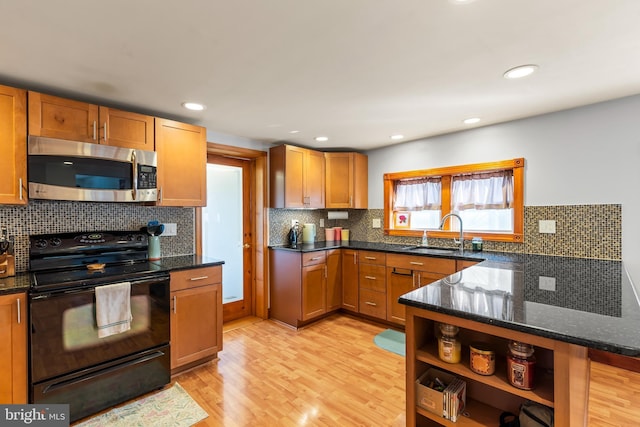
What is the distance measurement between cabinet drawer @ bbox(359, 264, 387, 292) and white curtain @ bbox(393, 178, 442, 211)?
36.5 inches

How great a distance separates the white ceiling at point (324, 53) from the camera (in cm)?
132

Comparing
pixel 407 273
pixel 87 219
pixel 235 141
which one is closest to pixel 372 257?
pixel 407 273

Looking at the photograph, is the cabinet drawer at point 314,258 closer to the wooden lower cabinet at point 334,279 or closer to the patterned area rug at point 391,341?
the wooden lower cabinet at point 334,279

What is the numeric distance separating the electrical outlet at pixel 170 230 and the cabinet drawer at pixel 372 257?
6.67 feet

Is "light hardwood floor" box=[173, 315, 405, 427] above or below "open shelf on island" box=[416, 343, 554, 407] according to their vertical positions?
below

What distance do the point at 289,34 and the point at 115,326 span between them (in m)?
2.09

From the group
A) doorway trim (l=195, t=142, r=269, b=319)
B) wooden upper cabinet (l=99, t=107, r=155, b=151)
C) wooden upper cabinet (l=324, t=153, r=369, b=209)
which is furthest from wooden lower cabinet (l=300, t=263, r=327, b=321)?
wooden upper cabinet (l=99, t=107, r=155, b=151)

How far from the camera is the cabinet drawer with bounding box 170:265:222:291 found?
2.35 metres

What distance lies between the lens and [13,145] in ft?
6.22

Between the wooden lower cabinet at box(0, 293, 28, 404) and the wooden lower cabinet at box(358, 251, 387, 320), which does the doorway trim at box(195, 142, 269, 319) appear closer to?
the wooden lower cabinet at box(358, 251, 387, 320)

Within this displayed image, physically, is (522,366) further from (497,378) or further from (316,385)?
(316,385)

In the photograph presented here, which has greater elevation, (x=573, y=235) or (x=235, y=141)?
(x=235, y=141)

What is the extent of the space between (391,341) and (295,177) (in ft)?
6.86

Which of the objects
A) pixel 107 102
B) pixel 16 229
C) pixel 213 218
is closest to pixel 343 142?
pixel 213 218
